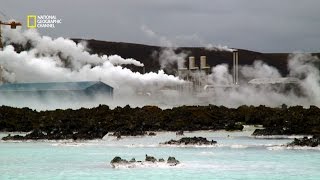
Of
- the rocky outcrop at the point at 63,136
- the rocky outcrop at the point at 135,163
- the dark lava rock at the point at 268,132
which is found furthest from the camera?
the dark lava rock at the point at 268,132

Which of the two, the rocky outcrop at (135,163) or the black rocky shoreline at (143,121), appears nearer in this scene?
the rocky outcrop at (135,163)

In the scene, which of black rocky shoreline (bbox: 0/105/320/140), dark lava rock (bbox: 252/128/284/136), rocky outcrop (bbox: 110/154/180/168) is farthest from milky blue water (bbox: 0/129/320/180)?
black rocky shoreline (bbox: 0/105/320/140)

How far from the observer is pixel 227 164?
2823cm

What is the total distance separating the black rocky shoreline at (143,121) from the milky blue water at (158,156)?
14.3 ft

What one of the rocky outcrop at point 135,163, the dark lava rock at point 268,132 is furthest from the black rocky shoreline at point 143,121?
the rocky outcrop at point 135,163

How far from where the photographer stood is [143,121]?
53.8 meters

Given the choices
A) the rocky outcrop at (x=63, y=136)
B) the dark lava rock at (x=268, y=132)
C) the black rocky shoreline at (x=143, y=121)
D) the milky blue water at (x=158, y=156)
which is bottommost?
the milky blue water at (x=158, y=156)

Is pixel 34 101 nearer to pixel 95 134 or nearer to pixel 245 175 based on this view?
pixel 95 134

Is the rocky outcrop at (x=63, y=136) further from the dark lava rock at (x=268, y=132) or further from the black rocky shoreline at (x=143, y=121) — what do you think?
the dark lava rock at (x=268, y=132)

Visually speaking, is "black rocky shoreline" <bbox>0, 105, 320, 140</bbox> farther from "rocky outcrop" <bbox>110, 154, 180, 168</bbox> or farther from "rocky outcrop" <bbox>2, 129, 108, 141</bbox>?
"rocky outcrop" <bbox>110, 154, 180, 168</bbox>

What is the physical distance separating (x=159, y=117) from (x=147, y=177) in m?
32.6

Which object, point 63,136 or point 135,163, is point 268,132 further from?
point 135,163

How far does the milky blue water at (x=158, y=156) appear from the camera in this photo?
25141mm

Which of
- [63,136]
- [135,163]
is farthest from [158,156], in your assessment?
[63,136]
